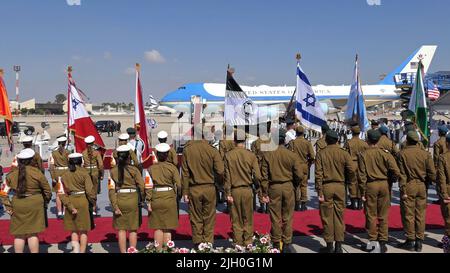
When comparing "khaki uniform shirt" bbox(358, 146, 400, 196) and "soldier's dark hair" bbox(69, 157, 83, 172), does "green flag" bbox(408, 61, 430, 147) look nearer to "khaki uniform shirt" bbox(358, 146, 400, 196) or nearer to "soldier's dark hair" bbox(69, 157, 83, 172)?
"khaki uniform shirt" bbox(358, 146, 400, 196)

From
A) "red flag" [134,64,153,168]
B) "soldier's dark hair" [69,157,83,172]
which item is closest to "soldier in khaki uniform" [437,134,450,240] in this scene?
"soldier's dark hair" [69,157,83,172]

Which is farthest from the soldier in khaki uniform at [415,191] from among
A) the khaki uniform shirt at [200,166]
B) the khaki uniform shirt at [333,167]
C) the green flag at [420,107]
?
the green flag at [420,107]

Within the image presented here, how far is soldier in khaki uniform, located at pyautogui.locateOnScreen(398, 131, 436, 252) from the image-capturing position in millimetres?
5992

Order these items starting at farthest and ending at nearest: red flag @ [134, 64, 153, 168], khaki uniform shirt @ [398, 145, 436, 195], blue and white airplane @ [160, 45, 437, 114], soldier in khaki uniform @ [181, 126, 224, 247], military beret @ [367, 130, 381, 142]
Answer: blue and white airplane @ [160, 45, 437, 114] < red flag @ [134, 64, 153, 168] < military beret @ [367, 130, 381, 142] < khaki uniform shirt @ [398, 145, 436, 195] < soldier in khaki uniform @ [181, 126, 224, 247]

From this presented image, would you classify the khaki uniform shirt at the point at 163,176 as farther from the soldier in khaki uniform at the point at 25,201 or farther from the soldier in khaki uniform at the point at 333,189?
the soldier in khaki uniform at the point at 333,189

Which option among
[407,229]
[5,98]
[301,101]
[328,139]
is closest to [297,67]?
[301,101]

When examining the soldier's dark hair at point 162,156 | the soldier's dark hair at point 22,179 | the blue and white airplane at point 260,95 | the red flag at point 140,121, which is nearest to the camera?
the soldier's dark hair at point 22,179

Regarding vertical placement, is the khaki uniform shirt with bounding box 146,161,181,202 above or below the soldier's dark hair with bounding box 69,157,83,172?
below

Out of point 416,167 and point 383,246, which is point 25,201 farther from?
point 416,167

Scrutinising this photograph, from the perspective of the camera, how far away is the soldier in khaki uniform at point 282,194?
5.85 meters

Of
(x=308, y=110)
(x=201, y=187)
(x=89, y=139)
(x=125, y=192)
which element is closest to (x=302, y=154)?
(x=308, y=110)

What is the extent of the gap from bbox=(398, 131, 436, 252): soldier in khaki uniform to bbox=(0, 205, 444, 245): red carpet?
1.12 meters

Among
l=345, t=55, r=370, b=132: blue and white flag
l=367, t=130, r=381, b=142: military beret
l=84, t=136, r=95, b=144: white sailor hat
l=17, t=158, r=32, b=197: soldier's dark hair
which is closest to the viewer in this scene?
l=17, t=158, r=32, b=197: soldier's dark hair
